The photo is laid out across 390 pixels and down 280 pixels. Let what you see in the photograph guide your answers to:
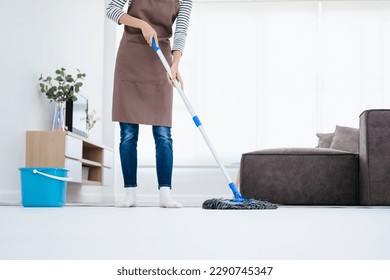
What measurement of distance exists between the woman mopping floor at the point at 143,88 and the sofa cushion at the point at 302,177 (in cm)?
104

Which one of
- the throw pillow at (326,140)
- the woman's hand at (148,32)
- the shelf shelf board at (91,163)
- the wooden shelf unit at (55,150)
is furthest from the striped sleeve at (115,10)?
the throw pillow at (326,140)

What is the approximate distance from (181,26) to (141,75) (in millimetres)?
329

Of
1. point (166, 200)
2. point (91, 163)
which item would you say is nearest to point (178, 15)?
point (166, 200)

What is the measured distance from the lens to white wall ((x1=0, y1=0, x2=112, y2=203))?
4.02 meters

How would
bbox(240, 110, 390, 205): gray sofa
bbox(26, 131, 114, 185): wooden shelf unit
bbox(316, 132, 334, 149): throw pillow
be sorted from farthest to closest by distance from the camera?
bbox(316, 132, 334, 149): throw pillow < bbox(26, 131, 114, 185): wooden shelf unit < bbox(240, 110, 390, 205): gray sofa

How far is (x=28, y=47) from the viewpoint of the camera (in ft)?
14.4

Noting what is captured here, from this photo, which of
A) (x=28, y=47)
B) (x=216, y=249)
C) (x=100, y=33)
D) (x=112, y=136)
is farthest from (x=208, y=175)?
(x=216, y=249)

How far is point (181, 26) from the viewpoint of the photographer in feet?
9.48

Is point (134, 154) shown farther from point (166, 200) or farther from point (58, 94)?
point (58, 94)

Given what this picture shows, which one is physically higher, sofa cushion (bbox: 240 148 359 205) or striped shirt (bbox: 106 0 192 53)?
striped shirt (bbox: 106 0 192 53)

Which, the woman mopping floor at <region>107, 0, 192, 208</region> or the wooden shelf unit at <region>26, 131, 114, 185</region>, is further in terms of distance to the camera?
the wooden shelf unit at <region>26, 131, 114, 185</region>

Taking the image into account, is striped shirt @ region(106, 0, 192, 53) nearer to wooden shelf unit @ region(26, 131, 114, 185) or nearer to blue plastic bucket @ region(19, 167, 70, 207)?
blue plastic bucket @ region(19, 167, 70, 207)

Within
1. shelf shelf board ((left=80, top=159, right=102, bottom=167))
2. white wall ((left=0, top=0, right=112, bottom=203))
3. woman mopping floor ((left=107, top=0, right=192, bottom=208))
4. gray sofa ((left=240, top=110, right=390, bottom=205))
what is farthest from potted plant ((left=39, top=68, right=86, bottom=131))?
woman mopping floor ((left=107, top=0, right=192, bottom=208))

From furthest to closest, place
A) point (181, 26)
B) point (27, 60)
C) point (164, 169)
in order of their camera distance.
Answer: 1. point (27, 60)
2. point (181, 26)
3. point (164, 169)
